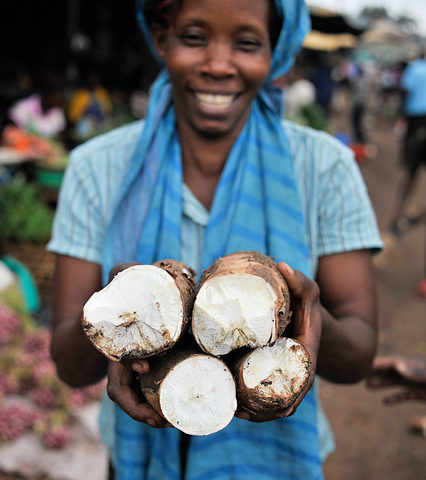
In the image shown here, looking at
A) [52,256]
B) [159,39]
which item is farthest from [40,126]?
[159,39]

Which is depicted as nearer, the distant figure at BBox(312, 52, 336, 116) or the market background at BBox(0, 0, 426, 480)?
the market background at BBox(0, 0, 426, 480)

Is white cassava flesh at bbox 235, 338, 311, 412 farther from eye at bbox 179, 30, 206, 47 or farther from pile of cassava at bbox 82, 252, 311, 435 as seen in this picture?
eye at bbox 179, 30, 206, 47

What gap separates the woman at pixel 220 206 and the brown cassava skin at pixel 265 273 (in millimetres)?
265

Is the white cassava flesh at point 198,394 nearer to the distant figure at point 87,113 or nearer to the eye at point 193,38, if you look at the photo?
the eye at point 193,38

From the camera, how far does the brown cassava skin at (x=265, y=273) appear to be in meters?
0.91

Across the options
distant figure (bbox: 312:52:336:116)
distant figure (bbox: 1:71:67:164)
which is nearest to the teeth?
distant figure (bbox: 1:71:67:164)

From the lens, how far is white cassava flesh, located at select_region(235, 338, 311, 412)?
0.89m

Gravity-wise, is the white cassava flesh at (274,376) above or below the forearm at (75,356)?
above

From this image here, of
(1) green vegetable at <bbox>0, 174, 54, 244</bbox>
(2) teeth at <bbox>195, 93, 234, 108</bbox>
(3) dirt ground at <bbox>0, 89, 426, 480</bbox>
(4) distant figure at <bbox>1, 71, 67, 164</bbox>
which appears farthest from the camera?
(4) distant figure at <bbox>1, 71, 67, 164</bbox>

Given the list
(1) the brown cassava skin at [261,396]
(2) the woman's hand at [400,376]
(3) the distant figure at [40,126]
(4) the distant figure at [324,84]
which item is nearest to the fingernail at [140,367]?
(1) the brown cassava skin at [261,396]

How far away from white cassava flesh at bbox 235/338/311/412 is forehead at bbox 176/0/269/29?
29.6 inches

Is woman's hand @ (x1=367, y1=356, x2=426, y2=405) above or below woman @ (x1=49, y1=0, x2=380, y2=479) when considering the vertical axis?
below

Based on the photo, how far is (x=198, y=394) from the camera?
3.04 feet

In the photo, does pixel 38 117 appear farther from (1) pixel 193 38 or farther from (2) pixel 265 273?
(2) pixel 265 273
